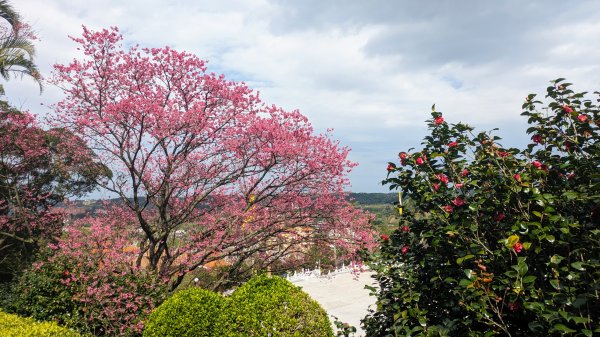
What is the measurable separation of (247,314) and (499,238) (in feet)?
13.0

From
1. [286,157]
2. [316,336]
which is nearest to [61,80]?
[286,157]

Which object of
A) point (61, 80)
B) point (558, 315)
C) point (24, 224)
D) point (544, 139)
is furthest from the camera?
point (24, 224)

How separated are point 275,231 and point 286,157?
6.83 feet

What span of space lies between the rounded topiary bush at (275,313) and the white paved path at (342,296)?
4.27m

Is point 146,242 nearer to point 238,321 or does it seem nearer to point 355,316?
point 238,321

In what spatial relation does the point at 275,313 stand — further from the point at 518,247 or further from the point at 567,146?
the point at 567,146

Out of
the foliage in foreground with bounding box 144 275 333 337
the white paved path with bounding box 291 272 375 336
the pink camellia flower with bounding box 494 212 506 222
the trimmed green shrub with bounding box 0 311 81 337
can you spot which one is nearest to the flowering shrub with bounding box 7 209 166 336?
the trimmed green shrub with bounding box 0 311 81 337

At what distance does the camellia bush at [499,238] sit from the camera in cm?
266

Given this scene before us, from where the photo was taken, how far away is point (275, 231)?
9820mm

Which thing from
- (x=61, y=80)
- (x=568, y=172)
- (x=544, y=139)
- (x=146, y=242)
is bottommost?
(x=146, y=242)

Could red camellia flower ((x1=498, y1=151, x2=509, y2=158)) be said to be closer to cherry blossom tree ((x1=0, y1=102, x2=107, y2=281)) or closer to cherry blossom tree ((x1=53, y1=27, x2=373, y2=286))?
cherry blossom tree ((x1=53, y1=27, x2=373, y2=286))

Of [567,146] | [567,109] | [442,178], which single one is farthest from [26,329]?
[567,109]

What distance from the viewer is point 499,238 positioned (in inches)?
128

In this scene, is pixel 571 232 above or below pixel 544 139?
below
